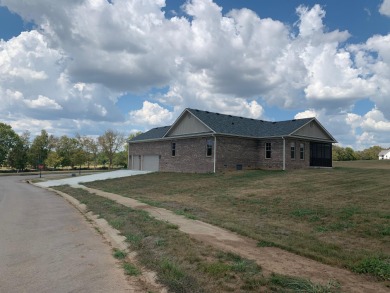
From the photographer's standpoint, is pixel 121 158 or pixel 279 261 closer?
pixel 279 261

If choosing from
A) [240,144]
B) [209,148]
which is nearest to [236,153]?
[240,144]

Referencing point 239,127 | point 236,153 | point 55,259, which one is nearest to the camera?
point 55,259

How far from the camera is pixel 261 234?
940 centimetres

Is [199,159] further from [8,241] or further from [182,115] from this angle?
[8,241]

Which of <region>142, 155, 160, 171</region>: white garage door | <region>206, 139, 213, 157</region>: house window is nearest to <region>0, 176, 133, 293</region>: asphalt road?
<region>206, 139, 213, 157</region>: house window

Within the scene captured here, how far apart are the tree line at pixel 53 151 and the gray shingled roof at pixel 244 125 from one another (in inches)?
1756

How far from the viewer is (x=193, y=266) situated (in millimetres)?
6367

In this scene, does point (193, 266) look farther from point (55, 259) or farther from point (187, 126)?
point (187, 126)

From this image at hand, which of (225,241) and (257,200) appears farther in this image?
(257,200)

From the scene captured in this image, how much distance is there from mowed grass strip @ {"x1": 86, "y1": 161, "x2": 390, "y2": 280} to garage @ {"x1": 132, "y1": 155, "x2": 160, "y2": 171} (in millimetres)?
17682

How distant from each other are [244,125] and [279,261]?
29036mm

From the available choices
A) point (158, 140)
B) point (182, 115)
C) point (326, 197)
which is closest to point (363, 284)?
point (326, 197)

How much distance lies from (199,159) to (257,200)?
54.8ft

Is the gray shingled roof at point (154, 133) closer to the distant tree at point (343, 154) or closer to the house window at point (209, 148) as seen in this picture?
the house window at point (209, 148)
